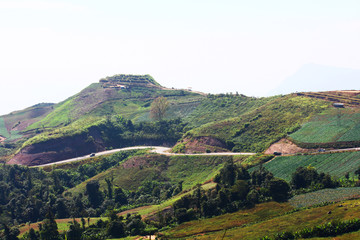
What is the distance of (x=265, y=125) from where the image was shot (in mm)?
111125

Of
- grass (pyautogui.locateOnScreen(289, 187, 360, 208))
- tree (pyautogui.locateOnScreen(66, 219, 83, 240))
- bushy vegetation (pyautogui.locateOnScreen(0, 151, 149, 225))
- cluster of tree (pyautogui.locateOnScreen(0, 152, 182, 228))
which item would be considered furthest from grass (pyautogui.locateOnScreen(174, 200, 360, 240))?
bushy vegetation (pyautogui.locateOnScreen(0, 151, 149, 225))

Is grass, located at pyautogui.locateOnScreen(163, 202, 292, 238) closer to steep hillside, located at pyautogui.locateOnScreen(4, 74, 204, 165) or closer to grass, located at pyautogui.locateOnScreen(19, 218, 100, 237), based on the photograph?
grass, located at pyautogui.locateOnScreen(19, 218, 100, 237)

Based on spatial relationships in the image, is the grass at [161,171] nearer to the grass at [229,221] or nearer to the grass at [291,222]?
the grass at [229,221]

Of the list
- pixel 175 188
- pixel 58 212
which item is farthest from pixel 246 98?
pixel 58 212

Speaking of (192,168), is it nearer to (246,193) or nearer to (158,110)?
(246,193)

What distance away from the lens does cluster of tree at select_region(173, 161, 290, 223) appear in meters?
62.5

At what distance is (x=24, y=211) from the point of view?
84188 mm

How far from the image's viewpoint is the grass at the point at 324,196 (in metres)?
55.5

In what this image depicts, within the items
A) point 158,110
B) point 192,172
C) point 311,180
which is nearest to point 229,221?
point 311,180

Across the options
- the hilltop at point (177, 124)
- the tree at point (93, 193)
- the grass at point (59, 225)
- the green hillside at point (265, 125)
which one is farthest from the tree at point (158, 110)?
the grass at point (59, 225)

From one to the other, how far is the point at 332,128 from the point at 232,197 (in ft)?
149

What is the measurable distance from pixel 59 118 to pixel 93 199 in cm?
10504

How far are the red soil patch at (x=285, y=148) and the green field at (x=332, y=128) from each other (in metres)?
2.84

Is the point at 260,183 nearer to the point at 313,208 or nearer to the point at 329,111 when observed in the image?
the point at 313,208
